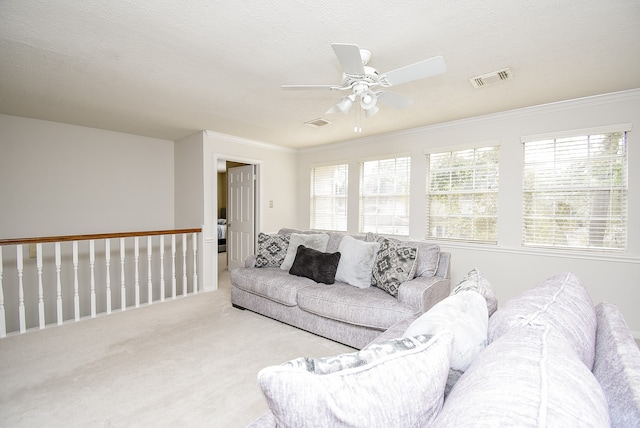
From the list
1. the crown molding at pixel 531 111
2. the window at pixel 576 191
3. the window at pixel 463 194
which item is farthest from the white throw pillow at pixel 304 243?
the window at pixel 576 191

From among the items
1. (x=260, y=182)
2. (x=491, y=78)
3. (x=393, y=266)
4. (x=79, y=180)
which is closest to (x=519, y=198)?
(x=491, y=78)

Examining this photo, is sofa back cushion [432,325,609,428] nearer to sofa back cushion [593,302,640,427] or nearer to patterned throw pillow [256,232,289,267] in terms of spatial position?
sofa back cushion [593,302,640,427]

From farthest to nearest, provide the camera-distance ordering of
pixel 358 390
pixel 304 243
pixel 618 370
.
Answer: pixel 304 243 → pixel 618 370 → pixel 358 390

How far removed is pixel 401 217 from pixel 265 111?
2564mm

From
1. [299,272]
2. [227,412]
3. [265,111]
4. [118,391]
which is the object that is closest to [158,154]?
[265,111]

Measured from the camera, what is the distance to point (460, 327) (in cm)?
100

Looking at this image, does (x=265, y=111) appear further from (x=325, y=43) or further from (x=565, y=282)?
(x=565, y=282)

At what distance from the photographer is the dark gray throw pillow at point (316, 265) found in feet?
10.0

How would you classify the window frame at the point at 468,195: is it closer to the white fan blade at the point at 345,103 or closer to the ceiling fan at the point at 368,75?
Answer: the ceiling fan at the point at 368,75

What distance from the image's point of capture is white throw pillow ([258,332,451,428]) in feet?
2.13

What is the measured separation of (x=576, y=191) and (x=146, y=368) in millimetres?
4514

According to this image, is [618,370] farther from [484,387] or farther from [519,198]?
[519,198]

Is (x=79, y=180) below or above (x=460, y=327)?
above

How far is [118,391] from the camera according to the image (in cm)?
199
